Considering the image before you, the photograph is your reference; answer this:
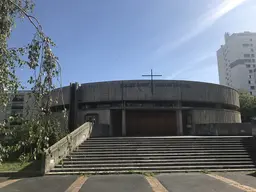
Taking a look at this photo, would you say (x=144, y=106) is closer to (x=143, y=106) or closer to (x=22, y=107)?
(x=143, y=106)

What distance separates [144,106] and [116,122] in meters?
3.56

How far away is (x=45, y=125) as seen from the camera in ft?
10.9

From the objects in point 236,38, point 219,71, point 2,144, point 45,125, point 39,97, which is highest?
point 236,38

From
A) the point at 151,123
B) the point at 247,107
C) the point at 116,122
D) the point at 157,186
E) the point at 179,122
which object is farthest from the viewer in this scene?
the point at 247,107

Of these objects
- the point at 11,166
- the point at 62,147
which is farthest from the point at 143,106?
the point at 11,166

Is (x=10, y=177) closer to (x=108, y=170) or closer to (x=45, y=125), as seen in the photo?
(x=108, y=170)

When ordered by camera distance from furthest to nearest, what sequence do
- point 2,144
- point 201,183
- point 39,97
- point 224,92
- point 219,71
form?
point 219,71 → point 224,92 → point 201,183 → point 2,144 → point 39,97

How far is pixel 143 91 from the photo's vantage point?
2814 centimetres

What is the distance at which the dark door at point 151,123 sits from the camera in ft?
94.4

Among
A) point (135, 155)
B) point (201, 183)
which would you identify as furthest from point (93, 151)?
point (201, 183)

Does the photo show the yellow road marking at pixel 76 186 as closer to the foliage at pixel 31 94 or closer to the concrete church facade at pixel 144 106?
the foliage at pixel 31 94

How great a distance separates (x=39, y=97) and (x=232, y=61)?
12128cm

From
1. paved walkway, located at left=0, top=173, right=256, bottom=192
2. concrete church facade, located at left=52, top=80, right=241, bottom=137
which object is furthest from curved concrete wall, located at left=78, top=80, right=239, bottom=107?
paved walkway, located at left=0, top=173, right=256, bottom=192

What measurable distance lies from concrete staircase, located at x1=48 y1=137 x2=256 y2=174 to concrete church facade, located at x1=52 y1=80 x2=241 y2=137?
10.0 metres
